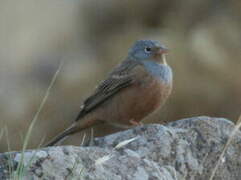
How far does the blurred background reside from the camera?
642 inches

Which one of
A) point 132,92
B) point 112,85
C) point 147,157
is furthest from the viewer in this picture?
point 112,85

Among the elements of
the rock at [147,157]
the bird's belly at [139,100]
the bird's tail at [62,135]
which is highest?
the rock at [147,157]

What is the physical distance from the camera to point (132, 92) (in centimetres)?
855

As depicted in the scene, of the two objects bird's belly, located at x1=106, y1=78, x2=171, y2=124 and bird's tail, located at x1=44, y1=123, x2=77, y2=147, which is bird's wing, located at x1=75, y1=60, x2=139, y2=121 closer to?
bird's belly, located at x1=106, y1=78, x2=171, y2=124

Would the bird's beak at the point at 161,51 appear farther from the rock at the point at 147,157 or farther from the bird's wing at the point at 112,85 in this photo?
the rock at the point at 147,157

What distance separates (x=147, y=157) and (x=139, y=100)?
2376 millimetres

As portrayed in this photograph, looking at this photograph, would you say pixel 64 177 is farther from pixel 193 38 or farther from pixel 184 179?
pixel 193 38

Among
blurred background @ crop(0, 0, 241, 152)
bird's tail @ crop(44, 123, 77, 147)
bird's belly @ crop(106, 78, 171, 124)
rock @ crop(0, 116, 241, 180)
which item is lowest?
blurred background @ crop(0, 0, 241, 152)

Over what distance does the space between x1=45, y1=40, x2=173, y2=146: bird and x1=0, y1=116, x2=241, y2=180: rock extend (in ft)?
5.12

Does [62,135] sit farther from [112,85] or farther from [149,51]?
[149,51]

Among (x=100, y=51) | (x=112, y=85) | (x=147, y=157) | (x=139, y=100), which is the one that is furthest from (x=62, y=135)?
(x=100, y=51)

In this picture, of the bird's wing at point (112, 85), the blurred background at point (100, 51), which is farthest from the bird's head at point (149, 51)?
the blurred background at point (100, 51)

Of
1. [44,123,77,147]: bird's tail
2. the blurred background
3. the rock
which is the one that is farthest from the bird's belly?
the blurred background

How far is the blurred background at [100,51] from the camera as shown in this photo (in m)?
16.3
